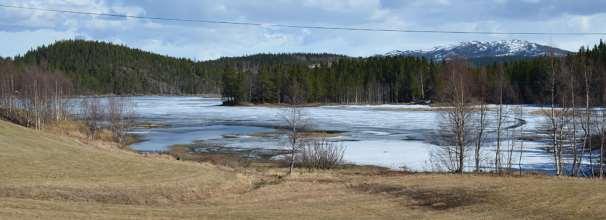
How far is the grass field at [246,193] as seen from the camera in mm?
22016

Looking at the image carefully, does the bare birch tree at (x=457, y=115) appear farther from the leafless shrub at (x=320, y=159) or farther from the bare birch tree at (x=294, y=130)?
the bare birch tree at (x=294, y=130)

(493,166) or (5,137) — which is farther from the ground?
(5,137)

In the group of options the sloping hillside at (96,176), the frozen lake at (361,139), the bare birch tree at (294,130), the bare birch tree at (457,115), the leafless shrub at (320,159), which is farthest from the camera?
the frozen lake at (361,139)

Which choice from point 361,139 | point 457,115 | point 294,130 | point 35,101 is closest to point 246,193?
point 294,130

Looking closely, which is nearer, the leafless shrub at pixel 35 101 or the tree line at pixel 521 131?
the tree line at pixel 521 131

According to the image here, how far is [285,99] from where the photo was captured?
156750 millimetres

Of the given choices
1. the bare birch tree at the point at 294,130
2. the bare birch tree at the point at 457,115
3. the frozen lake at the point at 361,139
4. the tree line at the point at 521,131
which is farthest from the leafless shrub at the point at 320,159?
the bare birch tree at the point at 457,115

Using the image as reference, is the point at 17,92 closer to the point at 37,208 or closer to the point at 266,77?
the point at 266,77

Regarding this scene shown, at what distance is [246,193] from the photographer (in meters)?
29.1

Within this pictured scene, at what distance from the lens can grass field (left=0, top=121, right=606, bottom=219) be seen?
2202 cm

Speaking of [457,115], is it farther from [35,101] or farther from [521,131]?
[35,101]

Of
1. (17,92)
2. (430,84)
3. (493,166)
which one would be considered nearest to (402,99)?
(430,84)

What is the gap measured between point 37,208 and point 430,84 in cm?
13930

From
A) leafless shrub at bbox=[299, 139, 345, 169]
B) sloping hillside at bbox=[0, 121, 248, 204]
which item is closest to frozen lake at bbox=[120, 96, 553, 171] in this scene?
leafless shrub at bbox=[299, 139, 345, 169]
